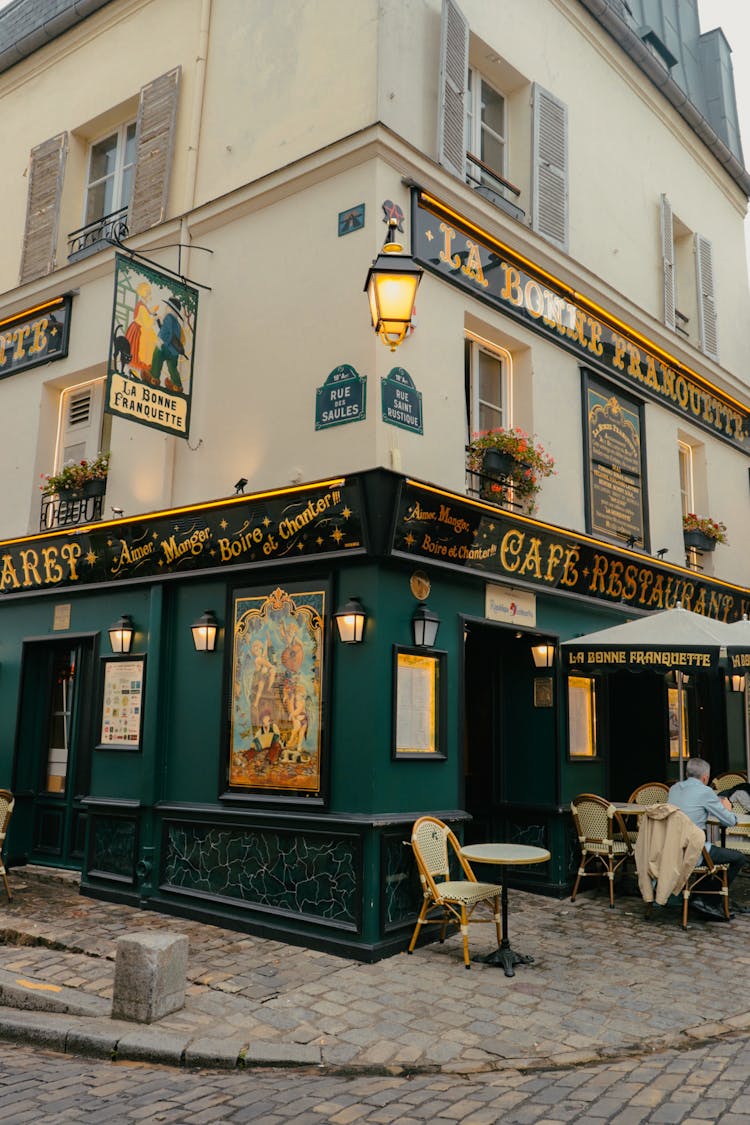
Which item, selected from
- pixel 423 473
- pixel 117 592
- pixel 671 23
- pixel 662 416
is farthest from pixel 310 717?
pixel 671 23

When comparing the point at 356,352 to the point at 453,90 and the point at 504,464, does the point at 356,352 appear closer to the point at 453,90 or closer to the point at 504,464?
the point at 504,464

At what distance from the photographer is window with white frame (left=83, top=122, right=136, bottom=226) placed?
10.4 meters

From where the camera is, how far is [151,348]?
8008 mm

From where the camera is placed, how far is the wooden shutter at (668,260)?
454 inches

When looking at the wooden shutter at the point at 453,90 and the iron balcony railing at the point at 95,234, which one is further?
the iron balcony railing at the point at 95,234

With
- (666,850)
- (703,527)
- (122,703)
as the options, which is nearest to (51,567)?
(122,703)

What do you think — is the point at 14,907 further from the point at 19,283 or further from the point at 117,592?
the point at 19,283

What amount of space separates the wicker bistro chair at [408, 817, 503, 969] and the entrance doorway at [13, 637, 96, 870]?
4.24 m

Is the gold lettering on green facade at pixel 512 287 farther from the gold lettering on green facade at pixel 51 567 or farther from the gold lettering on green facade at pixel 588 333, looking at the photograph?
the gold lettering on green facade at pixel 51 567

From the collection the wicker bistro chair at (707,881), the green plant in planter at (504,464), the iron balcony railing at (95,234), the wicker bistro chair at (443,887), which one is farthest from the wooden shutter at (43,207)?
the wicker bistro chair at (707,881)

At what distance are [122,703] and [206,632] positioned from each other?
1.41 meters

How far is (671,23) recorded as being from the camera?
43.1ft

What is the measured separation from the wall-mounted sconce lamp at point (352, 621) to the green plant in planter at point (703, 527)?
5987 millimetres

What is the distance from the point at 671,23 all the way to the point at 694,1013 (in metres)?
13.2
